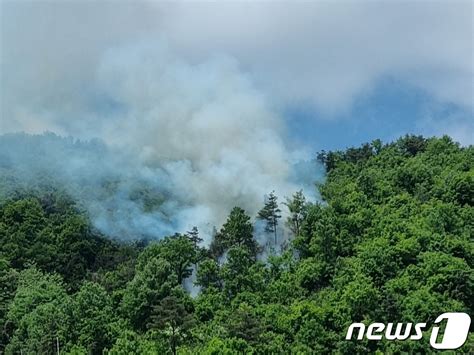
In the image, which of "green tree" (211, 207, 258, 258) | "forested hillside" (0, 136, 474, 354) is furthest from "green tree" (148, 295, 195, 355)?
"green tree" (211, 207, 258, 258)

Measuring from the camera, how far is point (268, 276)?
211ft

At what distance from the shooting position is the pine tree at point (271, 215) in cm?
7788

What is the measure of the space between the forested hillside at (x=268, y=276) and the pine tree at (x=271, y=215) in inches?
89.4

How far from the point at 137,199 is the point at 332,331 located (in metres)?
48.6

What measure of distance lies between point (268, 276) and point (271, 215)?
1500 cm

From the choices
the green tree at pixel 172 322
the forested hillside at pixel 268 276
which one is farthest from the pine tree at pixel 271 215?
the green tree at pixel 172 322

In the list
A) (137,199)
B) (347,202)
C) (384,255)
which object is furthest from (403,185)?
(137,199)

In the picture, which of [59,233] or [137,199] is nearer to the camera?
[59,233]

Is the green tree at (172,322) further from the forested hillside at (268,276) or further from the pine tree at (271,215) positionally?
the pine tree at (271,215)

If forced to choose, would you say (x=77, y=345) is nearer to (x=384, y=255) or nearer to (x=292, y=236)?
(x=384, y=255)

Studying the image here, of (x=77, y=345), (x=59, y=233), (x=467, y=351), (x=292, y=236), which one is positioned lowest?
(x=77, y=345)

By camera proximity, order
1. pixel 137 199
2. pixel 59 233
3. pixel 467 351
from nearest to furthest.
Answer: pixel 467 351 < pixel 59 233 < pixel 137 199

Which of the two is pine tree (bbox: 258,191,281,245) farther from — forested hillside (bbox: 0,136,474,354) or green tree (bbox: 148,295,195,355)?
green tree (bbox: 148,295,195,355)

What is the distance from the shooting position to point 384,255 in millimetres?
57781
